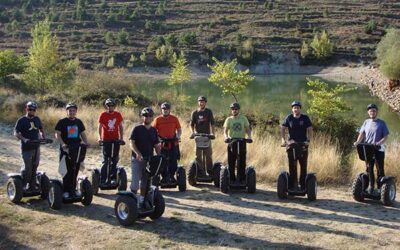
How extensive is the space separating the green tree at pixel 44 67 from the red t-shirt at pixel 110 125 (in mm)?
23705

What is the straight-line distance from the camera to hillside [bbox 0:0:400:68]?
88.6m

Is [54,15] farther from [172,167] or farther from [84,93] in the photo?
[172,167]

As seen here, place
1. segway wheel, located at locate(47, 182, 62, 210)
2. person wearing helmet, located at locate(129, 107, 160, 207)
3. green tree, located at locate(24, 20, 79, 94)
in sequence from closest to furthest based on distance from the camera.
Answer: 1. person wearing helmet, located at locate(129, 107, 160, 207)
2. segway wheel, located at locate(47, 182, 62, 210)
3. green tree, located at locate(24, 20, 79, 94)

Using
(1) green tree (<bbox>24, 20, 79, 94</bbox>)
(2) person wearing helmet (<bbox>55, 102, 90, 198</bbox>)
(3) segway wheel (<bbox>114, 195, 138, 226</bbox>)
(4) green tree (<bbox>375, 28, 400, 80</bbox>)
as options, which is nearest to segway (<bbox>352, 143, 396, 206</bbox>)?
(3) segway wheel (<bbox>114, 195, 138, 226</bbox>)

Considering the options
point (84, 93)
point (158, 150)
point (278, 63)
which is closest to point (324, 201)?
point (158, 150)

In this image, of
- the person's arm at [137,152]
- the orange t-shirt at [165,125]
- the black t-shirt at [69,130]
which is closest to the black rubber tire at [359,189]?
the orange t-shirt at [165,125]

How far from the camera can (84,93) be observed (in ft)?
93.1

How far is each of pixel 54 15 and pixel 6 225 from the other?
102700mm

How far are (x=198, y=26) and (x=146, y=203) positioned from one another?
99.3m

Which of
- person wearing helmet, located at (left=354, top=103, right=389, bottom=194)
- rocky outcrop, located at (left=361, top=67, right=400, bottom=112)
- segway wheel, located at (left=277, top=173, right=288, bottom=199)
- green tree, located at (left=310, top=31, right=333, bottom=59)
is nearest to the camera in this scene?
person wearing helmet, located at (left=354, top=103, right=389, bottom=194)

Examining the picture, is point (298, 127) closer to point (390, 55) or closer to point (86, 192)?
point (86, 192)

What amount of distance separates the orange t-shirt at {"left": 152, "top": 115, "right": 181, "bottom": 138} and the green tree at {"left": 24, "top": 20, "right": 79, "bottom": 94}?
2423 centimetres

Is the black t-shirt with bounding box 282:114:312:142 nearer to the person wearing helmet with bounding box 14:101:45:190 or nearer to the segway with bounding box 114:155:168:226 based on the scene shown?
the segway with bounding box 114:155:168:226

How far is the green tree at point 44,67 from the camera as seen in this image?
110 feet
